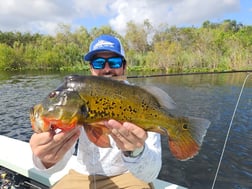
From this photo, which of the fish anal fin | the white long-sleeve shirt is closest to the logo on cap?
the white long-sleeve shirt

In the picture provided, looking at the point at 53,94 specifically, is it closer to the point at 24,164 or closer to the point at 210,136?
the point at 24,164

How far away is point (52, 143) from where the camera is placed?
1761 millimetres

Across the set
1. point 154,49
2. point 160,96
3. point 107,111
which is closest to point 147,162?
point 160,96

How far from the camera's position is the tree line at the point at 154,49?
3609 cm

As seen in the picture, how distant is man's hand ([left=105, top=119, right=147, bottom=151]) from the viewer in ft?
5.51

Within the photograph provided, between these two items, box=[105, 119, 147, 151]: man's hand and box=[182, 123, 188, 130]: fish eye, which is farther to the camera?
box=[182, 123, 188, 130]: fish eye

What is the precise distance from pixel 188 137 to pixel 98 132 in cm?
58

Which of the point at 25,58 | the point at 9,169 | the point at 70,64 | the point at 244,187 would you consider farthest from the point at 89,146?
the point at 25,58

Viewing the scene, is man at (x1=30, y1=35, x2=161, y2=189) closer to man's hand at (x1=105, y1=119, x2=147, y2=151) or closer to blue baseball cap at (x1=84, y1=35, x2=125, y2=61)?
blue baseball cap at (x1=84, y1=35, x2=125, y2=61)

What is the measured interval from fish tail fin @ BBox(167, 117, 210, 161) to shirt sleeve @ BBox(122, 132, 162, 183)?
408mm

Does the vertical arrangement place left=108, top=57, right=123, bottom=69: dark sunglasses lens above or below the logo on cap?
below

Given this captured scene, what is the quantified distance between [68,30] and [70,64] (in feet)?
57.4

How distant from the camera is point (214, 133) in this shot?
9008 millimetres

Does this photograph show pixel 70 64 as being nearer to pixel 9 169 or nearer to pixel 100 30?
pixel 100 30
